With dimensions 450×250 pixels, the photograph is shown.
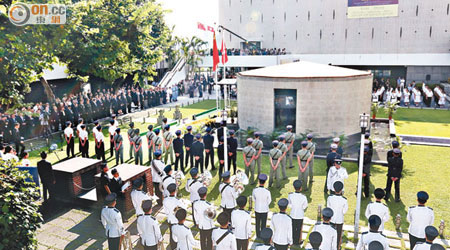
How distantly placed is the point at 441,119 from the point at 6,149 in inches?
971

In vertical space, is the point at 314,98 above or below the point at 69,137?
above

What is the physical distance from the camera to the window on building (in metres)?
18.0

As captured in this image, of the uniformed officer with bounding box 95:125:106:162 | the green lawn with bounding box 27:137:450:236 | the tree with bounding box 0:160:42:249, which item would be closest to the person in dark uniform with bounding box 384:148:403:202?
the green lawn with bounding box 27:137:450:236

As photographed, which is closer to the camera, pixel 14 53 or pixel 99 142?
pixel 14 53

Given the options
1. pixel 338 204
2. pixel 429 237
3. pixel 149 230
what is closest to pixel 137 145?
pixel 149 230

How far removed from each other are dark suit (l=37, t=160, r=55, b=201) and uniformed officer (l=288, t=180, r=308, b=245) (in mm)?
7744

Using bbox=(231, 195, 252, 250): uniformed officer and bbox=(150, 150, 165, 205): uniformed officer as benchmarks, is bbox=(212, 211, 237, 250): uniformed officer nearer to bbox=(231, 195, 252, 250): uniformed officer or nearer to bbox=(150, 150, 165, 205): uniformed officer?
bbox=(231, 195, 252, 250): uniformed officer

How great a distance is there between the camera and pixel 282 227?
7.43 meters

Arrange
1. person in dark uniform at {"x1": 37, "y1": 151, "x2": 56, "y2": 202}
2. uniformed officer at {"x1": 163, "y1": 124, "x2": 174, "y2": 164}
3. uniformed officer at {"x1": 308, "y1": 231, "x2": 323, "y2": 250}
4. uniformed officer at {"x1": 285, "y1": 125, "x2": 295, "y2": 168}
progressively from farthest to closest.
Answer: uniformed officer at {"x1": 163, "y1": 124, "x2": 174, "y2": 164}, uniformed officer at {"x1": 285, "y1": 125, "x2": 295, "y2": 168}, person in dark uniform at {"x1": 37, "y1": 151, "x2": 56, "y2": 202}, uniformed officer at {"x1": 308, "y1": 231, "x2": 323, "y2": 250}

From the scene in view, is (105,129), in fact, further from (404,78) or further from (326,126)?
(404,78)

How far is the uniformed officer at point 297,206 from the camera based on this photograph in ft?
28.0

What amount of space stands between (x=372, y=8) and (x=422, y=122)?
62.7ft

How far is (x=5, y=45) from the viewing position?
502 inches

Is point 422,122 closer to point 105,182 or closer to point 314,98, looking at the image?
point 314,98
